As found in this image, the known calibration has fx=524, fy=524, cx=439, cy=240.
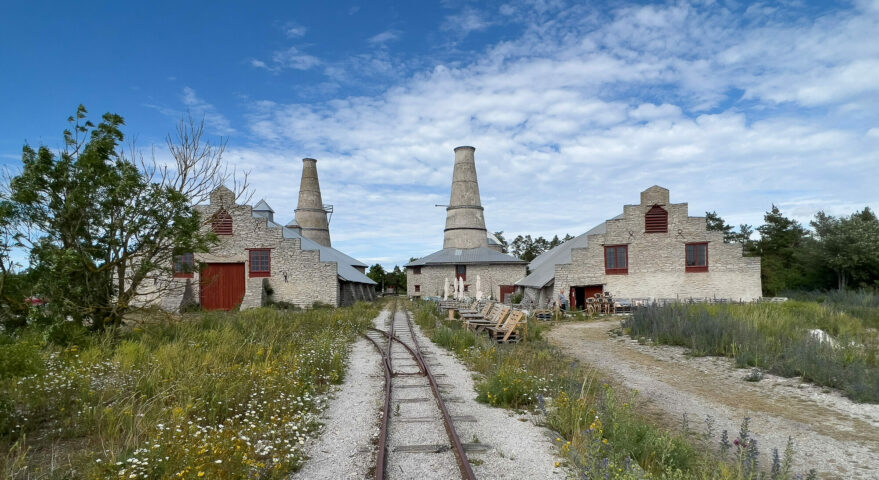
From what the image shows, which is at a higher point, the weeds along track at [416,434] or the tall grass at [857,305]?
the tall grass at [857,305]

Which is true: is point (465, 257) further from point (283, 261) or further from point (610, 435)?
point (610, 435)

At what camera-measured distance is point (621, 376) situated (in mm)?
10156

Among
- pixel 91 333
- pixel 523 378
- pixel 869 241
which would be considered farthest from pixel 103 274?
pixel 869 241

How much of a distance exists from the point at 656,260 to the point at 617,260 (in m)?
2.00

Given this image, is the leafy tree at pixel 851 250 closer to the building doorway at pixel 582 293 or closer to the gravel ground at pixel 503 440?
the building doorway at pixel 582 293

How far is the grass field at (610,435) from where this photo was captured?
14.3 ft

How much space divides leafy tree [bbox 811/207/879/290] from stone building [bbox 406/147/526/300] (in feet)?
65.5

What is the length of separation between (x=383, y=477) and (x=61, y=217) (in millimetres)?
9674

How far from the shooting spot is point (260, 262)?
28609 millimetres

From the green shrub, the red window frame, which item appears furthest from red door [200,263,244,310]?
the green shrub

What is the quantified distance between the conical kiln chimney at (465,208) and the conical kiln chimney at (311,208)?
11538 millimetres

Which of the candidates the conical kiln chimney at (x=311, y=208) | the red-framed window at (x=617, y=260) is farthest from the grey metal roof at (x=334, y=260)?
the red-framed window at (x=617, y=260)

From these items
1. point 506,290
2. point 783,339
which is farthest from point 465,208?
point 783,339

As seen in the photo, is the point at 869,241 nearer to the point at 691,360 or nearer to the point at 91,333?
the point at 691,360
